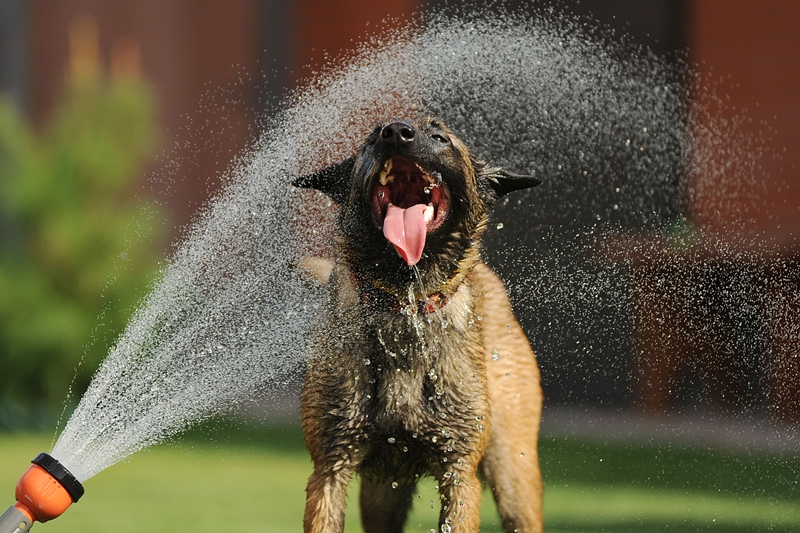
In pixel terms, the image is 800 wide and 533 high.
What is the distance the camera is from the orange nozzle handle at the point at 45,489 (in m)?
2.82

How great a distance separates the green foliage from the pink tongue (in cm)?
647

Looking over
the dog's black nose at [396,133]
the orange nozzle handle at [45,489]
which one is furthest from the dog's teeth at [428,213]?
the orange nozzle handle at [45,489]

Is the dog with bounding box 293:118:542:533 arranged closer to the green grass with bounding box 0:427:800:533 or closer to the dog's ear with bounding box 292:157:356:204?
the dog's ear with bounding box 292:157:356:204

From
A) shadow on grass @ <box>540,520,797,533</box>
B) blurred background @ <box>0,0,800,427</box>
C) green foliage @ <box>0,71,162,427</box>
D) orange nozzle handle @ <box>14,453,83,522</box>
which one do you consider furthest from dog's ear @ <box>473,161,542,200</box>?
green foliage @ <box>0,71,162,427</box>

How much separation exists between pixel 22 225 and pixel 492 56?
6074 mm

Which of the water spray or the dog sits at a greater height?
the dog

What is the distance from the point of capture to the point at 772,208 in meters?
8.96

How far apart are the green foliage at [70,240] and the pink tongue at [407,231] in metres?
6.47

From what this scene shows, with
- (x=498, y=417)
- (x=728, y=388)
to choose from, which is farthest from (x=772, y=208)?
(x=498, y=417)

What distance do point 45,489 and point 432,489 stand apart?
2238 mm

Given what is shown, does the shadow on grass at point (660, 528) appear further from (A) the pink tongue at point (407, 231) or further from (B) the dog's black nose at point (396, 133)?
(B) the dog's black nose at point (396, 133)

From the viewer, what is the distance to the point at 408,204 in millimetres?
3453

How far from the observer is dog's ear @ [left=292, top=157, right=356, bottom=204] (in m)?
3.60

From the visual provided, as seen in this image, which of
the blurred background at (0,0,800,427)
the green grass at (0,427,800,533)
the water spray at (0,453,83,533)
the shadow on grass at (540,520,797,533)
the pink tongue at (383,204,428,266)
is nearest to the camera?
the water spray at (0,453,83,533)
